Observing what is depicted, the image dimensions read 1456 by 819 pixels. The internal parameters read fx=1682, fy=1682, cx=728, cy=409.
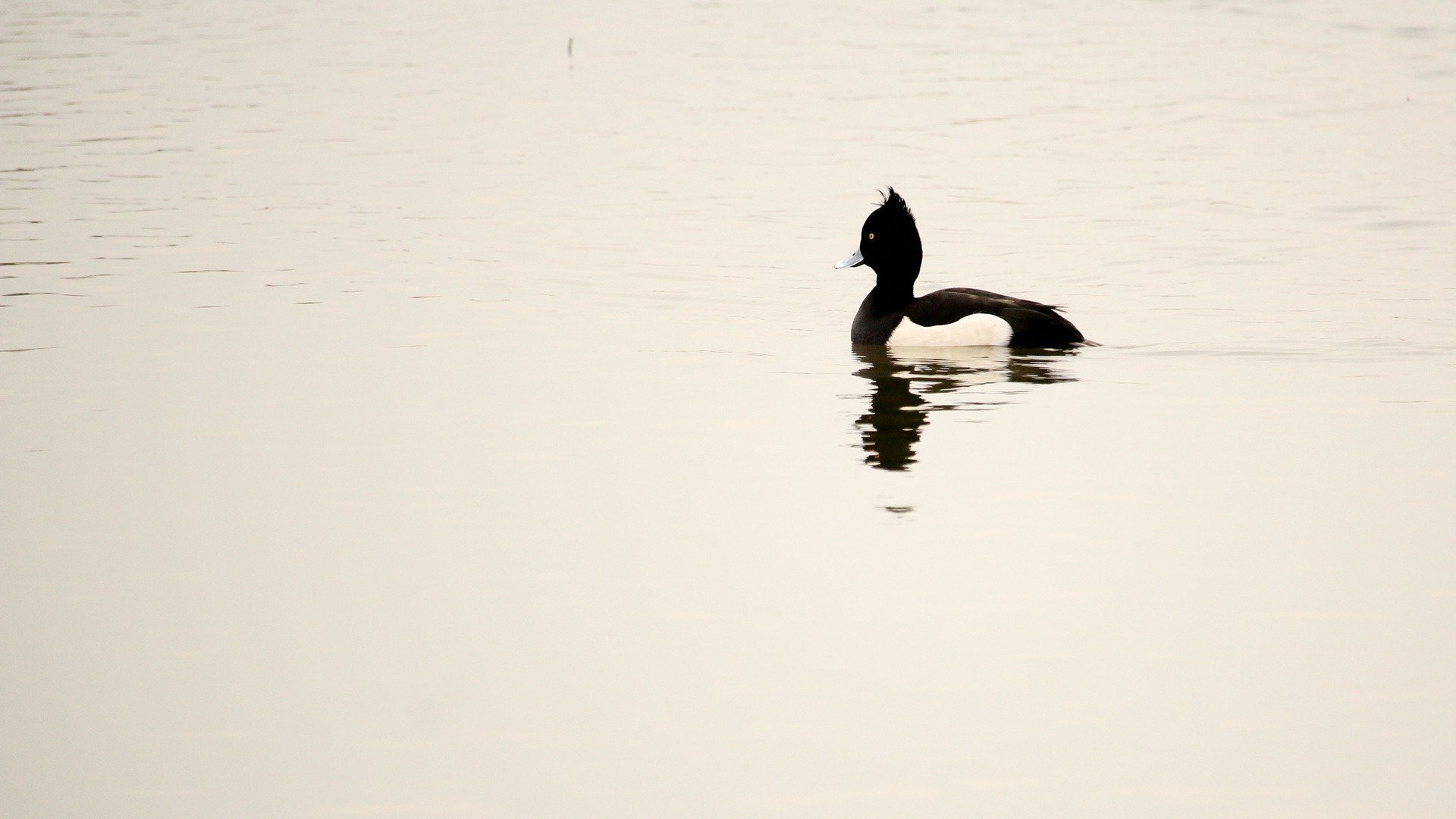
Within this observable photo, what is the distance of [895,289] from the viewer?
46.3 ft

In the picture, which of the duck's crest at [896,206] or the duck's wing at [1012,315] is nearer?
the duck's wing at [1012,315]

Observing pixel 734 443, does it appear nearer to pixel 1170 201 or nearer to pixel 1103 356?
pixel 1103 356

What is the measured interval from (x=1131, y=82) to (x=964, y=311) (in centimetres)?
1970

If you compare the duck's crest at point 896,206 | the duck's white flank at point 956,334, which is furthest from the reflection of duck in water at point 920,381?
the duck's crest at point 896,206

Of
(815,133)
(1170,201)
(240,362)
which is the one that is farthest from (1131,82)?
(240,362)

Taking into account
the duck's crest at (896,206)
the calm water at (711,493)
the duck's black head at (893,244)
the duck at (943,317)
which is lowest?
the calm water at (711,493)

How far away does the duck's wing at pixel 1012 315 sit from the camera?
1340 cm

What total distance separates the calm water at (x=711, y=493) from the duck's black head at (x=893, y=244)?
72cm

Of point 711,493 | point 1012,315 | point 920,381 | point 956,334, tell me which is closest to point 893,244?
point 956,334

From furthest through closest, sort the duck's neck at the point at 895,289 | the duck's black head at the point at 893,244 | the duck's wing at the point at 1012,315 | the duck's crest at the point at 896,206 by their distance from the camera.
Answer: the duck's crest at the point at 896,206, the duck's black head at the point at 893,244, the duck's neck at the point at 895,289, the duck's wing at the point at 1012,315

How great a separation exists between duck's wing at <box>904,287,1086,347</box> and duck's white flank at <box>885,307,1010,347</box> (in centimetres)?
4

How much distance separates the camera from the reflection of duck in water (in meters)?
10.4

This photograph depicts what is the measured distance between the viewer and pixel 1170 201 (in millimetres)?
20812

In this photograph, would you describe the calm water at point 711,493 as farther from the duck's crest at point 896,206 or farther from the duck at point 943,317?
the duck's crest at point 896,206
